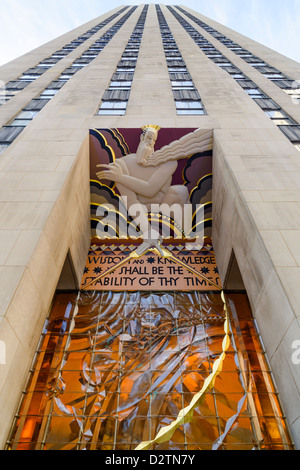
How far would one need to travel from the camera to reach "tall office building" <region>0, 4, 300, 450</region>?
6.64m

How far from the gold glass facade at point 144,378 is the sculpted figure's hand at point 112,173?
4803 millimetres

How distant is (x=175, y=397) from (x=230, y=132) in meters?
9.88

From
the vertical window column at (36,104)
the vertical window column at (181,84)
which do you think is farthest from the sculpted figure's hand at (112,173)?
the vertical window column at (181,84)

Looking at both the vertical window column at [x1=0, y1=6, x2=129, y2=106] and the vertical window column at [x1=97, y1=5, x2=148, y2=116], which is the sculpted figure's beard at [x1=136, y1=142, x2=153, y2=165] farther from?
the vertical window column at [x1=0, y1=6, x2=129, y2=106]

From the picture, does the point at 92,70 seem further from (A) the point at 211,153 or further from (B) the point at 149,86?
(A) the point at 211,153

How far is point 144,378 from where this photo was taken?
309 inches

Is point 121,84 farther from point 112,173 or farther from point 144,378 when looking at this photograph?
point 144,378

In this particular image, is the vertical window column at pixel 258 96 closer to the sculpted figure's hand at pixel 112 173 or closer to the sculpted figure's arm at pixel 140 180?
the sculpted figure's arm at pixel 140 180

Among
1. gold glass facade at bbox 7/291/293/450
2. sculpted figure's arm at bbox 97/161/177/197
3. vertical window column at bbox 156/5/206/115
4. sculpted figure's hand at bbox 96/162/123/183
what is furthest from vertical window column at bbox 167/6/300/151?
gold glass facade at bbox 7/291/293/450

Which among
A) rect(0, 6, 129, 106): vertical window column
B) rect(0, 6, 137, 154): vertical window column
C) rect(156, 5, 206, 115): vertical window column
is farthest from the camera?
rect(0, 6, 129, 106): vertical window column

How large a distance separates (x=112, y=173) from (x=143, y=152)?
5.12 ft

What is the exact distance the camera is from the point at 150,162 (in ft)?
38.2

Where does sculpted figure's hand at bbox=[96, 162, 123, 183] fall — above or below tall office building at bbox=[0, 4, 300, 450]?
above

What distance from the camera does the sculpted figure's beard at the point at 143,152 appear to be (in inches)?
449
